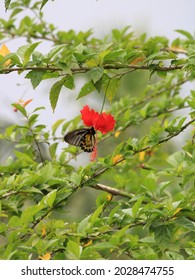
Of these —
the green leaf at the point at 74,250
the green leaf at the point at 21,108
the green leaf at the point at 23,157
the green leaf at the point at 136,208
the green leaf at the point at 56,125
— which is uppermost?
the green leaf at the point at 56,125

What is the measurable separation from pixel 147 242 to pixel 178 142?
11.9 ft

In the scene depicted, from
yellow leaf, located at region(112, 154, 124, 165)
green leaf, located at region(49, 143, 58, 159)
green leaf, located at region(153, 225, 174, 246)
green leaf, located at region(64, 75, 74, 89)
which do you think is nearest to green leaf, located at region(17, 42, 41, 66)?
green leaf, located at region(64, 75, 74, 89)

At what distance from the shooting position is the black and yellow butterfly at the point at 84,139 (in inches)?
64.2

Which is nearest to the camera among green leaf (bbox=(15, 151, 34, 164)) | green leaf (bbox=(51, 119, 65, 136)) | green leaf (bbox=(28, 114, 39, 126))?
green leaf (bbox=(15, 151, 34, 164))

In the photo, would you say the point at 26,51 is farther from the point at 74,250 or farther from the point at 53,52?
the point at 74,250

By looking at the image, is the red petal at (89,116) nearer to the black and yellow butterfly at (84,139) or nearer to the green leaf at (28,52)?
the black and yellow butterfly at (84,139)

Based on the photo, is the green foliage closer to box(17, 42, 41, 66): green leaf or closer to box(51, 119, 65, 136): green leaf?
box(17, 42, 41, 66): green leaf

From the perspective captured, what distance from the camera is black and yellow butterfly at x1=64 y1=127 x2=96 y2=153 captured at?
163 centimetres

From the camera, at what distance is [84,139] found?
5.40 feet

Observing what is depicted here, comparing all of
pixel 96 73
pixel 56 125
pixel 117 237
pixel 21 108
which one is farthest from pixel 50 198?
pixel 56 125

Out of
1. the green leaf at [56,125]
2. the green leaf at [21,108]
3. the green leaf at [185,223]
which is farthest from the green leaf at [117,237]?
the green leaf at [56,125]

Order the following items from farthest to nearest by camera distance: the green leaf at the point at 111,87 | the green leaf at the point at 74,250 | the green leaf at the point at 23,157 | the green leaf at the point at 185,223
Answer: the green leaf at the point at 23,157
the green leaf at the point at 111,87
the green leaf at the point at 185,223
the green leaf at the point at 74,250
